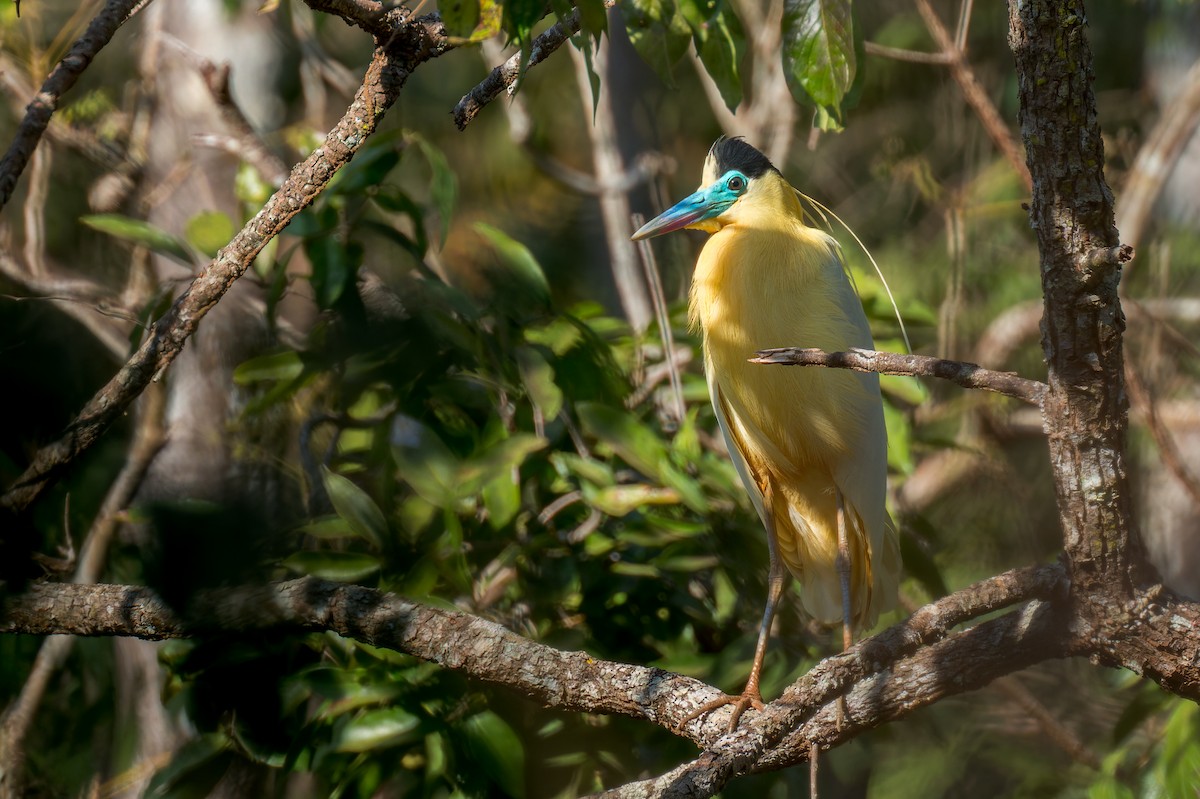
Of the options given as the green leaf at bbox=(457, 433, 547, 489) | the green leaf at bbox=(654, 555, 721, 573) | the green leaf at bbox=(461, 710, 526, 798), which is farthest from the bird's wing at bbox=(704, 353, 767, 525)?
the green leaf at bbox=(461, 710, 526, 798)

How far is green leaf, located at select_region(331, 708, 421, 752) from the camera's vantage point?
57.6 inches

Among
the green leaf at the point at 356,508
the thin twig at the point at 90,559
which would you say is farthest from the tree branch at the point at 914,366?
the thin twig at the point at 90,559

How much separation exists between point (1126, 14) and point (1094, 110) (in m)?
3.63

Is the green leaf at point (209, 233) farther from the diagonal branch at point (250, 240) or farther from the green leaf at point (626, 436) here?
the green leaf at point (626, 436)

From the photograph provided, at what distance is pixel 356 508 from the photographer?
1.54m

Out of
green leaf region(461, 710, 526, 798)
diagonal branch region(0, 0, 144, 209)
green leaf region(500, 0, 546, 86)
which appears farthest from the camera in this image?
green leaf region(461, 710, 526, 798)

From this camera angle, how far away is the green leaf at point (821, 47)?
1104mm

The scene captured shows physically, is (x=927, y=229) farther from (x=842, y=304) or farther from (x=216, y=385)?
(x=216, y=385)

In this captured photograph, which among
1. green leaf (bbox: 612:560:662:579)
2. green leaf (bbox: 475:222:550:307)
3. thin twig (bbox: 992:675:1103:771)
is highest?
green leaf (bbox: 475:222:550:307)

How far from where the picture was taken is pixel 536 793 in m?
1.66

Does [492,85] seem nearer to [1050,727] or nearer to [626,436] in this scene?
[626,436]

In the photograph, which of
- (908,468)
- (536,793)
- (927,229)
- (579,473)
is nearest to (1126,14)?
(927,229)

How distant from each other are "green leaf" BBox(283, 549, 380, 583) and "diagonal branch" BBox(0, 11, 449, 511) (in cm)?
35

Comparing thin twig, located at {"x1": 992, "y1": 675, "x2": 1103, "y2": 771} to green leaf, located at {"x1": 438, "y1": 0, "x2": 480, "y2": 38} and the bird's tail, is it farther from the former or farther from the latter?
green leaf, located at {"x1": 438, "y1": 0, "x2": 480, "y2": 38}
